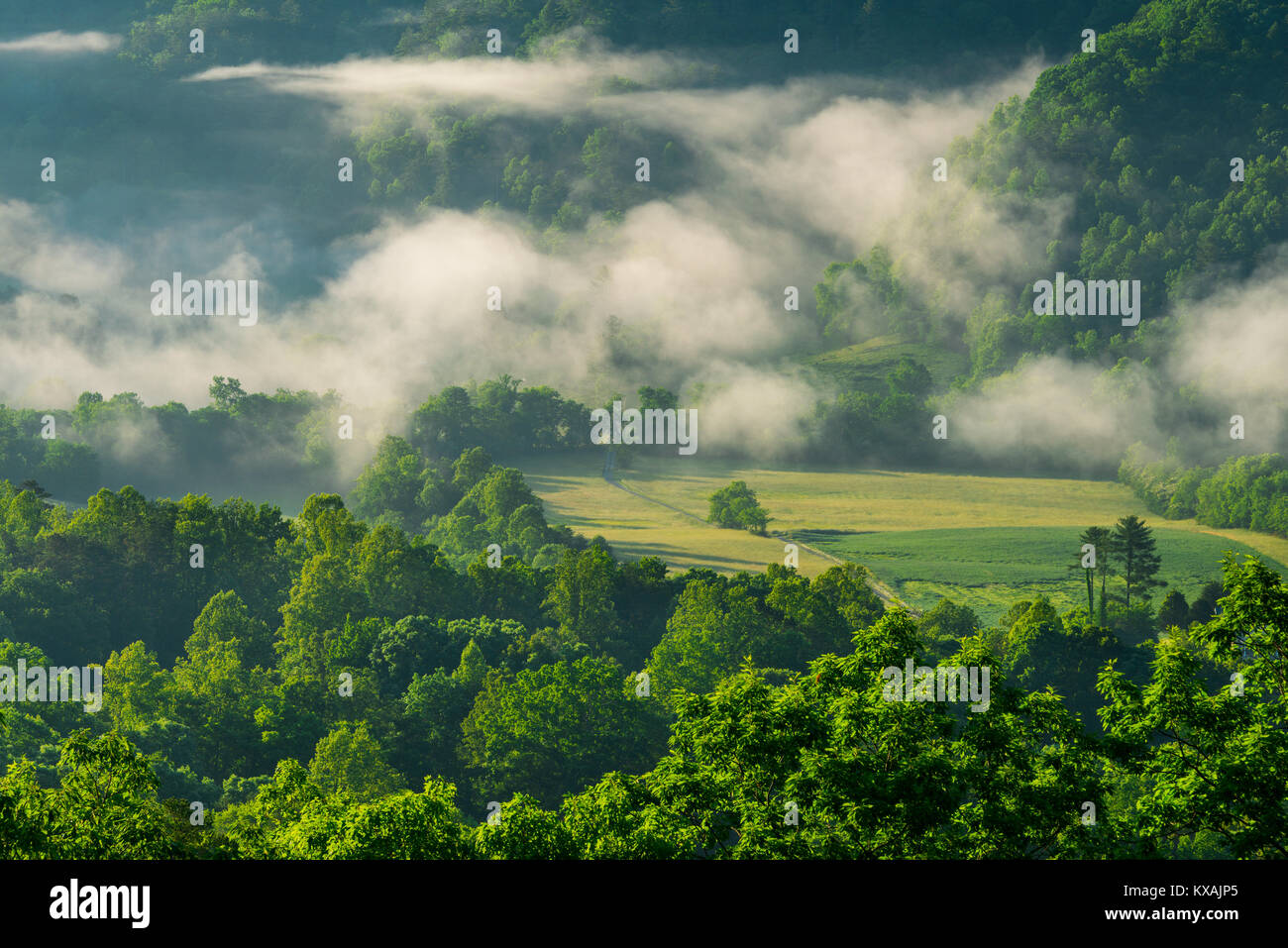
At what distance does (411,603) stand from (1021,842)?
124m

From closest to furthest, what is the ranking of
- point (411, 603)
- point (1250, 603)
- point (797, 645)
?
point (1250, 603) → point (797, 645) → point (411, 603)

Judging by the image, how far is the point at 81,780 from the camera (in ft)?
196

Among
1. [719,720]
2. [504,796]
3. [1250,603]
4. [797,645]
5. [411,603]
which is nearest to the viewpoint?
[1250,603]

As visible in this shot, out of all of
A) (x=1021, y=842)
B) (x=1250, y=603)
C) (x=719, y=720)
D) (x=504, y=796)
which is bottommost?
(x=504, y=796)

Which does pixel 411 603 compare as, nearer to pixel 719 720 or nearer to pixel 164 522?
pixel 164 522

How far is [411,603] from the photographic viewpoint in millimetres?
175750

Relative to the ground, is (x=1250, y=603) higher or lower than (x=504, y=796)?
higher
